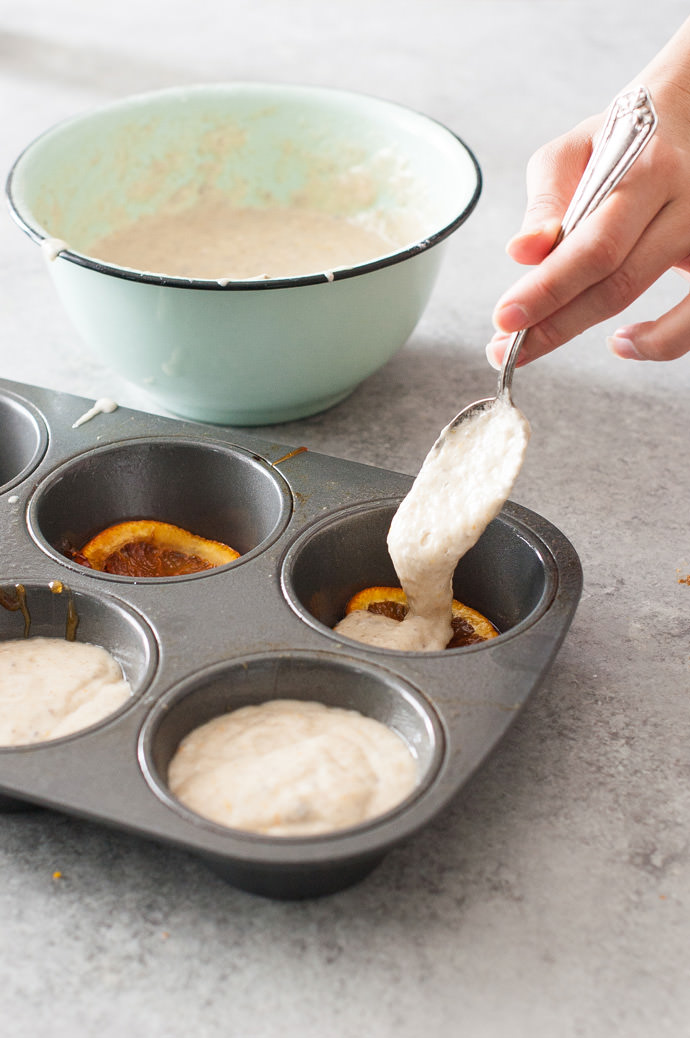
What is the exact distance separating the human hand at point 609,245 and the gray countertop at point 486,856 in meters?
0.43

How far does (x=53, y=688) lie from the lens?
4.92ft

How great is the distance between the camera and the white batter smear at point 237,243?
89.4 inches

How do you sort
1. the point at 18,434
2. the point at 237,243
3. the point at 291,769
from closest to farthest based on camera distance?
the point at 291,769, the point at 18,434, the point at 237,243

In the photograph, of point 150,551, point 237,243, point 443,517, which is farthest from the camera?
point 237,243

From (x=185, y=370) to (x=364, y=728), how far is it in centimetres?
87

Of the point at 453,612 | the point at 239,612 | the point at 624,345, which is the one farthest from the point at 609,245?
the point at 239,612

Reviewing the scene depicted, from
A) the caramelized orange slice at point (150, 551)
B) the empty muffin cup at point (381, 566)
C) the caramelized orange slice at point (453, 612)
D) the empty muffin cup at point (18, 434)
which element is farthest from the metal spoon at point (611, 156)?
the empty muffin cup at point (18, 434)

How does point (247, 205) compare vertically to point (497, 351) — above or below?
below

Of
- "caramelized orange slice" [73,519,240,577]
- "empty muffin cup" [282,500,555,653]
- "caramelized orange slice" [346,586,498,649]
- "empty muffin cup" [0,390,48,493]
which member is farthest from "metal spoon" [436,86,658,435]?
"empty muffin cup" [0,390,48,493]

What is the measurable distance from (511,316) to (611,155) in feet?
0.92

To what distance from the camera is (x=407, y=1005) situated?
119cm

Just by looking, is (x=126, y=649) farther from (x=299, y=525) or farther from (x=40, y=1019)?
(x=40, y=1019)

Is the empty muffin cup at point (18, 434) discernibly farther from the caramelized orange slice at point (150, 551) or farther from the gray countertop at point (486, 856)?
the gray countertop at point (486, 856)

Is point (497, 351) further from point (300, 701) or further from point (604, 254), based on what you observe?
point (300, 701)
